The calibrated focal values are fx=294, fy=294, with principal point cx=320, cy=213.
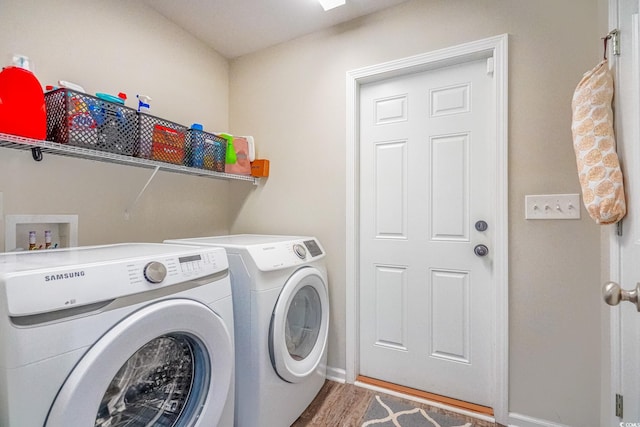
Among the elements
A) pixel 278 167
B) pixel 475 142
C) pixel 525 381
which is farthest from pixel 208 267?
pixel 525 381

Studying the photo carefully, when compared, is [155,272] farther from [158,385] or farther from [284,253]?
[284,253]

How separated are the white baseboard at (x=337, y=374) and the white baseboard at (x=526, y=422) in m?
0.90

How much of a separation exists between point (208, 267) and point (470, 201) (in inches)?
54.9

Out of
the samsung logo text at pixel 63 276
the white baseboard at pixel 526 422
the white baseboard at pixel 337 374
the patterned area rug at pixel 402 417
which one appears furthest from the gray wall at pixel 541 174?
the samsung logo text at pixel 63 276

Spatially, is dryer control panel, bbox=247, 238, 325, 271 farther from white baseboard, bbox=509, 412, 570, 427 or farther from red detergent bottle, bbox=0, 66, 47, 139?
white baseboard, bbox=509, 412, 570, 427

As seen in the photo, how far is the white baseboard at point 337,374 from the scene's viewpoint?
189 cm

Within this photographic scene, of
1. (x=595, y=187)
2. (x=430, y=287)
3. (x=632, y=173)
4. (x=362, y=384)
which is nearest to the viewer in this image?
(x=632, y=173)

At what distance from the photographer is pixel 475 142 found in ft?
5.31

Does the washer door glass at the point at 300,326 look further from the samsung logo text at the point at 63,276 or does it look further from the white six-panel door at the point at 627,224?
the white six-panel door at the point at 627,224

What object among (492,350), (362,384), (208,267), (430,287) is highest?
(208,267)

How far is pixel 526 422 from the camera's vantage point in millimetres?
1438

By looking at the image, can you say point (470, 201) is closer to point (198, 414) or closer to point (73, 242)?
point (198, 414)

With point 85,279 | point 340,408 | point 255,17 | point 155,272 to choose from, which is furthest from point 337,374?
point 255,17

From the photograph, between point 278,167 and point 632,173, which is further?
point 278,167
